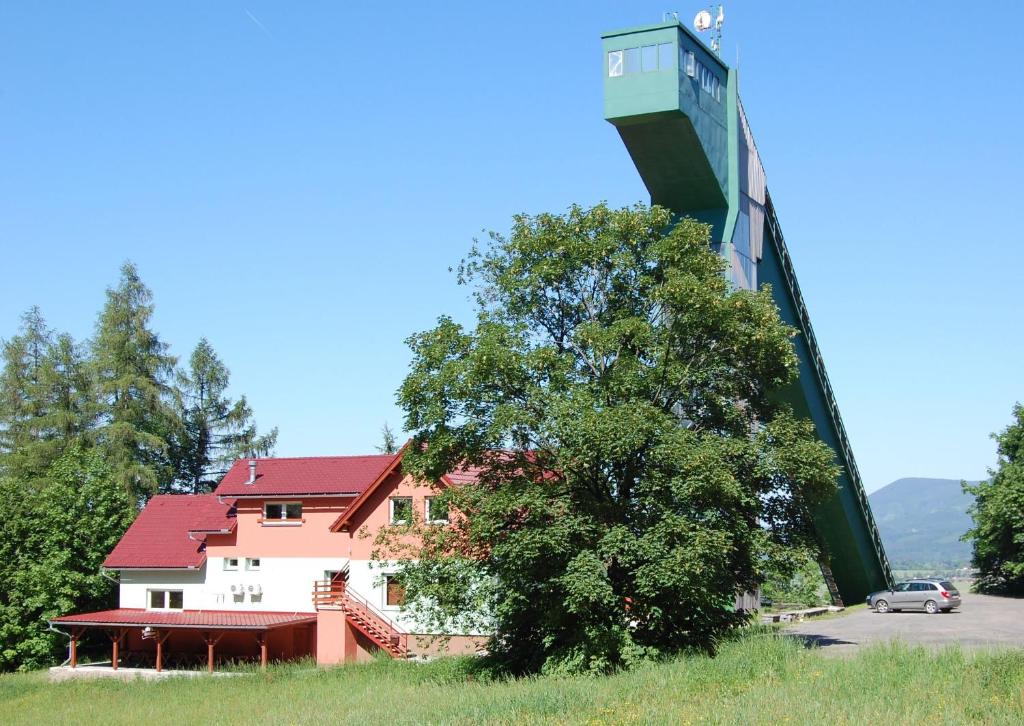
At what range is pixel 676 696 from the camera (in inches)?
720

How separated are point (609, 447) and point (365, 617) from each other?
61.7ft

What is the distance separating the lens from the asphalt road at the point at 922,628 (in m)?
28.0

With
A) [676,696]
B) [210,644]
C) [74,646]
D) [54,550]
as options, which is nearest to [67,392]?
[54,550]

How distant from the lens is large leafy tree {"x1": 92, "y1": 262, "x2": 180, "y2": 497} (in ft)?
182

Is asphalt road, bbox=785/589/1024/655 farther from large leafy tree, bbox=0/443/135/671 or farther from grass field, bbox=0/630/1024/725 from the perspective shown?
large leafy tree, bbox=0/443/135/671

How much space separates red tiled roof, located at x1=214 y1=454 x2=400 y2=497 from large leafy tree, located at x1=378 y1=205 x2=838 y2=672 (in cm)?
1397

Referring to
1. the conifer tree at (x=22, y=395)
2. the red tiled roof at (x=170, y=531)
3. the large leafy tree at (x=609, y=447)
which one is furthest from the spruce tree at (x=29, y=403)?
the large leafy tree at (x=609, y=447)

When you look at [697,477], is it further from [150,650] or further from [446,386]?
[150,650]

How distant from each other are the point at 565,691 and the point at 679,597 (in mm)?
5873

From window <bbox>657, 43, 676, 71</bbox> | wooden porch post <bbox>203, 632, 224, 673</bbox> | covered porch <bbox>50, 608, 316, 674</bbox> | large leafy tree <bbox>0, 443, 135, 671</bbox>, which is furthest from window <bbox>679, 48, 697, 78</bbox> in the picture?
large leafy tree <bbox>0, 443, 135, 671</bbox>

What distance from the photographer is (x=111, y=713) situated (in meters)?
28.4

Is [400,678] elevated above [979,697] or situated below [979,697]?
below

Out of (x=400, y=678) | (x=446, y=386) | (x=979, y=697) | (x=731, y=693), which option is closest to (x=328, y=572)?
(x=400, y=678)

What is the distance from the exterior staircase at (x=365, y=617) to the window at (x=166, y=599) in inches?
289
